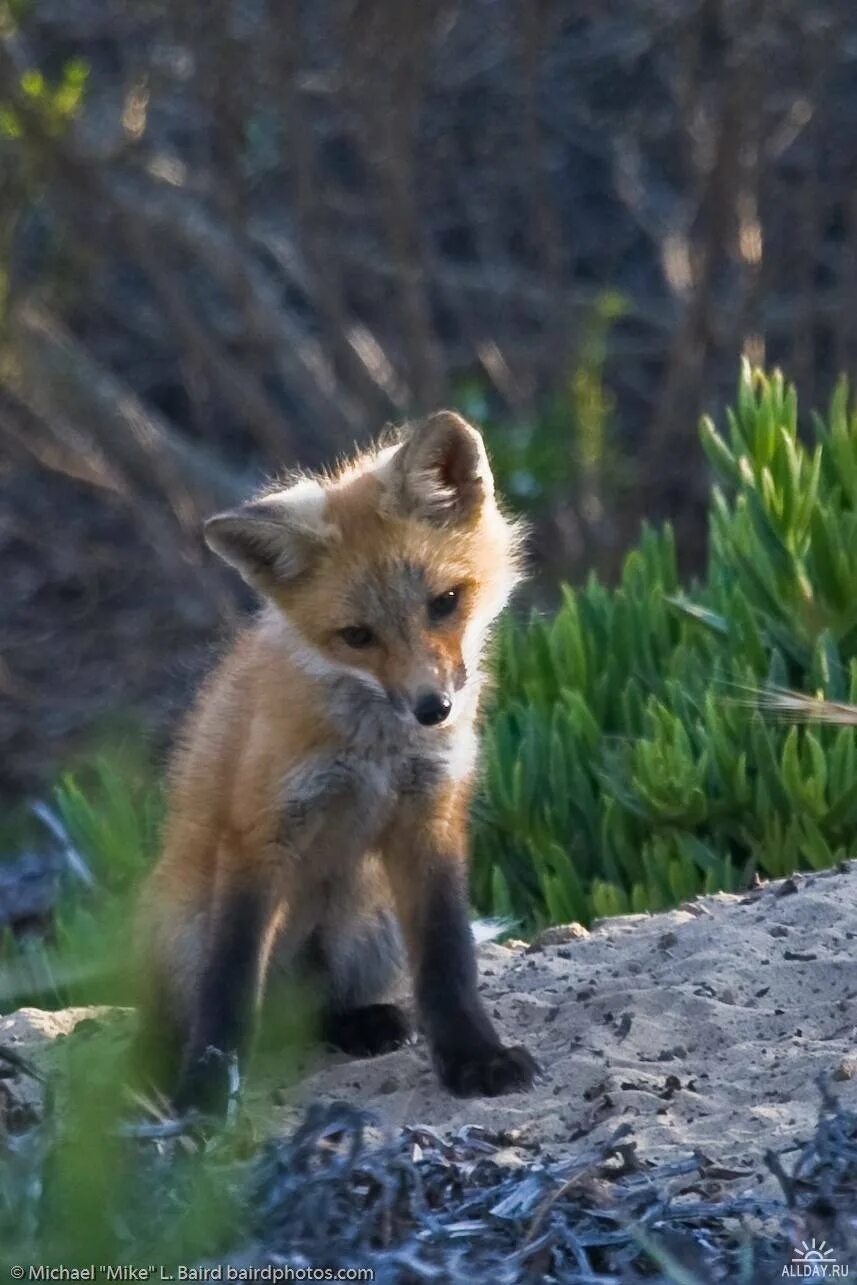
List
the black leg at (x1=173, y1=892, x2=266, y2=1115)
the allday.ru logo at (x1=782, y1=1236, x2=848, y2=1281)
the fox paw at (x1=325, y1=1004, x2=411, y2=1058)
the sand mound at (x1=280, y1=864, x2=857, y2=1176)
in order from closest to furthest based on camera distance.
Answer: the allday.ru logo at (x1=782, y1=1236, x2=848, y2=1281), the sand mound at (x1=280, y1=864, x2=857, y2=1176), the black leg at (x1=173, y1=892, x2=266, y2=1115), the fox paw at (x1=325, y1=1004, x2=411, y2=1058)

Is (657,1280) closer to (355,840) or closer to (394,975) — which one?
(355,840)

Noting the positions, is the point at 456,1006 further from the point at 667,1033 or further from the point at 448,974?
the point at 667,1033

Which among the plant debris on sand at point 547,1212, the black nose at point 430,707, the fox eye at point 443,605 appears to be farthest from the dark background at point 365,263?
the plant debris on sand at point 547,1212

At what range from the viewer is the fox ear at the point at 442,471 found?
13.2 ft

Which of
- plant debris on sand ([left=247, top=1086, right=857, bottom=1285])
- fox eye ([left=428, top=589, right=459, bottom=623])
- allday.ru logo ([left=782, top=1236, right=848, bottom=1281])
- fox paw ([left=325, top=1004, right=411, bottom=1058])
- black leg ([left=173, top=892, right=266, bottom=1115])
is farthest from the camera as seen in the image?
fox paw ([left=325, top=1004, right=411, bottom=1058])

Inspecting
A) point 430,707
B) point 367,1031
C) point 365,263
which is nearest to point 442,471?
point 430,707

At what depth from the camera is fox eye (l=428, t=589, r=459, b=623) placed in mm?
3932

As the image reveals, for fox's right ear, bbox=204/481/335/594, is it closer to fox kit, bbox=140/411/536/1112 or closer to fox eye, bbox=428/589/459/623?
fox kit, bbox=140/411/536/1112

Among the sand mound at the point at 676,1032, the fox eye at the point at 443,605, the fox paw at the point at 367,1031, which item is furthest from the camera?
the fox paw at the point at 367,1031

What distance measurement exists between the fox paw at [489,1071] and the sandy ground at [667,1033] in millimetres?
29

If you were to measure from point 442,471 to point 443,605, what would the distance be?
0.34 metres

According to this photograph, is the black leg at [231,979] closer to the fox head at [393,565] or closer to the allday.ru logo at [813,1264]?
the fox head at [393,565]

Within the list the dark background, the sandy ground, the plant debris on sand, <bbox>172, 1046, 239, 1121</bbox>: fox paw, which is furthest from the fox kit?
the dark background

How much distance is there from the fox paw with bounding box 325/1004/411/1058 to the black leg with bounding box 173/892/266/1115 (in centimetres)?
44
